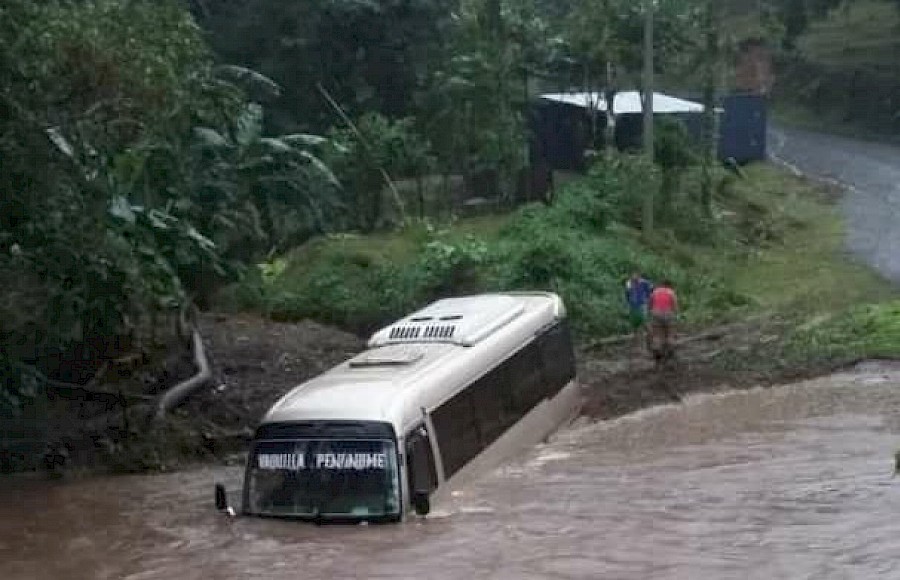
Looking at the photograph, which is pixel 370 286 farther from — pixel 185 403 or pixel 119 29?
pixel 119 29

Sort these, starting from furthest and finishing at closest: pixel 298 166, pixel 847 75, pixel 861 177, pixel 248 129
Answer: pixel 847 75, pixel 861 177, pixel 298 166, pixel 248 129

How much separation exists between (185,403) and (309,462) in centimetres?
724

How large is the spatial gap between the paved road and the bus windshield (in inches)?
682

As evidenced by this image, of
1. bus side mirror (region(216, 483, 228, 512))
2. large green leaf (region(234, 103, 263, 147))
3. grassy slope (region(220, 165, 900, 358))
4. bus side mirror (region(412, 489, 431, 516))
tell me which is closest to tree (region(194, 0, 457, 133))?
grassy slope (region(220, 165, 900, 358))

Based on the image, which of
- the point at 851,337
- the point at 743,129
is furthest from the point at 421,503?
the point at 743,129

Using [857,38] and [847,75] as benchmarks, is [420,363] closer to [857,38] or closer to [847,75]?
[847,75]

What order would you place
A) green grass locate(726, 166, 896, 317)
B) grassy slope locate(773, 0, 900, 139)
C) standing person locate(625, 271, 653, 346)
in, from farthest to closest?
grassy slope locate(773, 0, 900, 139)
green grass locate(726, 166, 896, 317)
standing person locate(625, 271, 653, 346)

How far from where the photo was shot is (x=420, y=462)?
13031 millimetres

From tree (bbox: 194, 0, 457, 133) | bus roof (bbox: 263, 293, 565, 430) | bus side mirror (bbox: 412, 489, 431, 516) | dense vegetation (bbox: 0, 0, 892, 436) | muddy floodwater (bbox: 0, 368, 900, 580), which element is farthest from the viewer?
tree (bbox: 194, 0, 457, 133)

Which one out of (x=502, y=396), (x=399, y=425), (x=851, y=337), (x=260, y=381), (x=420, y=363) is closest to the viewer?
(x=399, y=425)

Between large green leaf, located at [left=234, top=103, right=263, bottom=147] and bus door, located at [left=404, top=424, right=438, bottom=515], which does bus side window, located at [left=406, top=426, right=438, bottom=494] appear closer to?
bus door, located at [left=404, top=424, right=438, bottom=515]

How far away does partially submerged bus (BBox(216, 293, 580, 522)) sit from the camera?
12.7 m

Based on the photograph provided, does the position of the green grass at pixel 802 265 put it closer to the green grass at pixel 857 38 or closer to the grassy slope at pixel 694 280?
the grassy slope at pixel 694 280

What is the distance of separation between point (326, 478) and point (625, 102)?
29.8m
